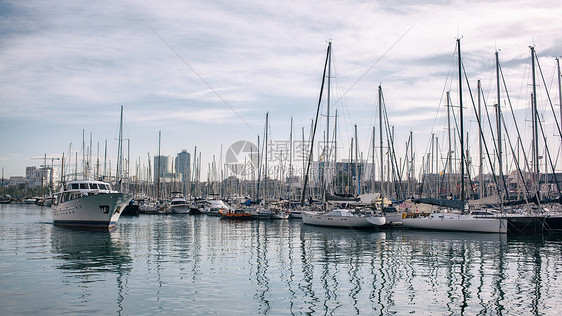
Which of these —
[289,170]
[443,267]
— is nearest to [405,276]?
[443,267]

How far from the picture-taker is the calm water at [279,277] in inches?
687

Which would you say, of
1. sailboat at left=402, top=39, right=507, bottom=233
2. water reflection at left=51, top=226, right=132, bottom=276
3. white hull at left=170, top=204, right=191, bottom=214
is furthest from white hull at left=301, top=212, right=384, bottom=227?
white hull at left=170, top=204, right=191, bottom=214

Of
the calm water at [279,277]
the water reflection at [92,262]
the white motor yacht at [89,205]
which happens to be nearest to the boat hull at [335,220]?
the calm water at [279,277]

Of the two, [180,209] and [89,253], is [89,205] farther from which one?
[180,209]

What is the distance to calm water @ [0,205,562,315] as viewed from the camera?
17.4 meters

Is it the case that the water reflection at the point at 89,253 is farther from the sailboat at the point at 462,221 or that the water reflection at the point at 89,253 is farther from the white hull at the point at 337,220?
the sailboat at the point at 462,221

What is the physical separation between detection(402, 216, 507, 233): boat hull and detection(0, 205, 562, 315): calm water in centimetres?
720

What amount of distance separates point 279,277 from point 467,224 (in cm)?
3200

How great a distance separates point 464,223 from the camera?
49.1 m

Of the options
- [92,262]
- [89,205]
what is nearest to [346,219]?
[89,205]

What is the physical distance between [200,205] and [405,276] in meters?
88.6

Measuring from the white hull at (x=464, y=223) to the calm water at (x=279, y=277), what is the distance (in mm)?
7210

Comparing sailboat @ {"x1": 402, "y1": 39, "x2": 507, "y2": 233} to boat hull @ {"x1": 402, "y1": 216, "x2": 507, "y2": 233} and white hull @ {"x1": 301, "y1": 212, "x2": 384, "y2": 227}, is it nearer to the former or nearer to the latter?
boat hull @ {"x1": 402, "y1": 216, "x2": 507, "y2": 233}

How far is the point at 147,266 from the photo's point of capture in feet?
86.6
